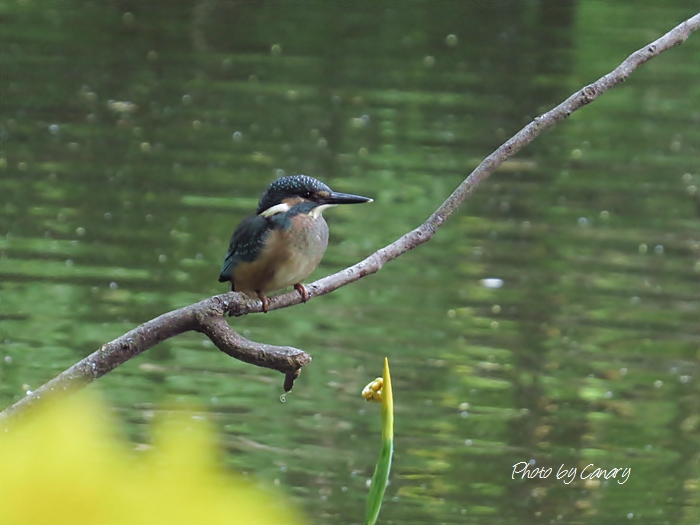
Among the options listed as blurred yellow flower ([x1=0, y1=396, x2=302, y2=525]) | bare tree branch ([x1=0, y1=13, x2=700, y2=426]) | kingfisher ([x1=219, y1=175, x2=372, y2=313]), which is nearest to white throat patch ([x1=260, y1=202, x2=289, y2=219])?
kingfisher ([x1=219, y1=175, x2=372, y2=313])

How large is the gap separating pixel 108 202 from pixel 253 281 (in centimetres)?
621

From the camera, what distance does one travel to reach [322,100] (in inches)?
419

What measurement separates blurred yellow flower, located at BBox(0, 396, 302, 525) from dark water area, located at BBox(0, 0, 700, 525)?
2343 millimetres

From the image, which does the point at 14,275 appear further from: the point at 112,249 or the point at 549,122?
the point at 549,122

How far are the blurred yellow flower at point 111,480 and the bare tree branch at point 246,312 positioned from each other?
40 centimetres

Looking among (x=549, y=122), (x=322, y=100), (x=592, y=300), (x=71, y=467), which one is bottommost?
(x=592, y=300)

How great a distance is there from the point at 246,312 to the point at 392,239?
6.16 meters

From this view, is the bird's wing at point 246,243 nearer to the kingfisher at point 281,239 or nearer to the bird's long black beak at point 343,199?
the kingfisher at point 281,239

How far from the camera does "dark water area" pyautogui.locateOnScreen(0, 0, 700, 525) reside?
18.8ft

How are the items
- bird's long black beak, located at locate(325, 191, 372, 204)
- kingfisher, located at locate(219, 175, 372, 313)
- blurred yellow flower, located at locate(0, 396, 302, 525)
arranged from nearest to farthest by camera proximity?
1. blurred yellow flower, located at locate(0, 396, 302, 525)
2. bird's long black beak, located at locate(325, 191, 372, 204)
3. kingfisher, located at locate(219, 175, 372, 313)

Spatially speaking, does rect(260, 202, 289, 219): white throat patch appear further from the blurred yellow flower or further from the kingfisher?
the blurred yellow flower

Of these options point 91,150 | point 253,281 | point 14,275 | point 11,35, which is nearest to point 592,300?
point 14,275

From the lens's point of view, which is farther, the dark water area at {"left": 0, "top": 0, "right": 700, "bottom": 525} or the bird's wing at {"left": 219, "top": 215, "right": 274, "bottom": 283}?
the dark water area at {"left": 0, "top": 0, "right": 700, "bottom": 525}

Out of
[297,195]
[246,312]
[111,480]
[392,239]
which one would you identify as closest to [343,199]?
[297,195]
